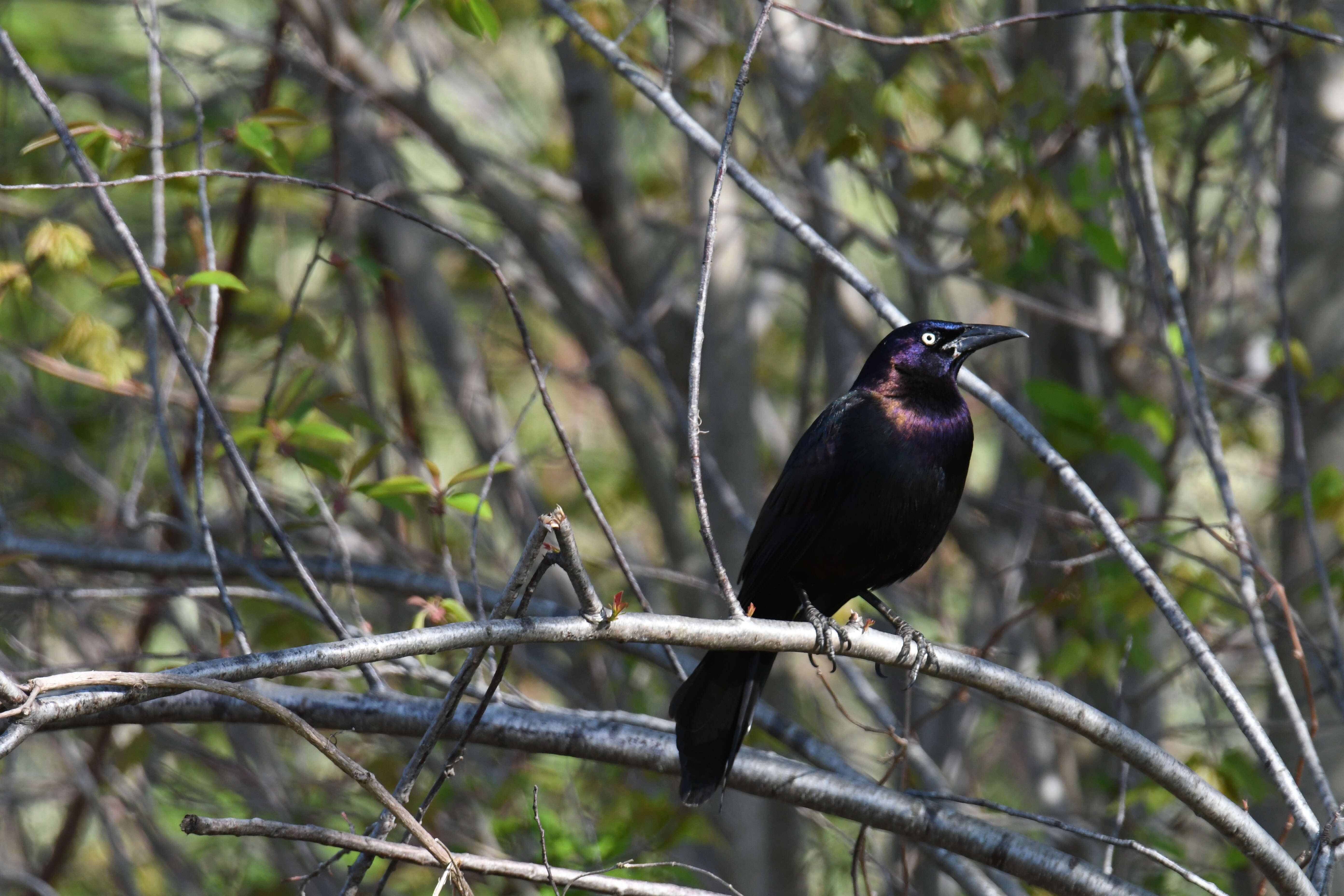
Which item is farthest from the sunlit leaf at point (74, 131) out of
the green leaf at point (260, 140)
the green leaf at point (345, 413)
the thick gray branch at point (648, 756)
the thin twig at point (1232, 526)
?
the thin twig at point (1232, 526)

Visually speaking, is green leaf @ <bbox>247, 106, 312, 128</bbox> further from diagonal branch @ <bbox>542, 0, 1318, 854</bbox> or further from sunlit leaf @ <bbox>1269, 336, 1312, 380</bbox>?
sunlit leaf @ <bbox>1269, 336, 1312, 380</bbox>

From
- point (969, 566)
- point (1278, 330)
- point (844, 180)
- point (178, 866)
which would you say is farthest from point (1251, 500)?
point (178, 866)

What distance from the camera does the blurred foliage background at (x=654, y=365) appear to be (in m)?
3.77

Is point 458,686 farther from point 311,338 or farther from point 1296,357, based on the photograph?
point 1296,357

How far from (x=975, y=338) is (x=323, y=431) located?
186 centimetres

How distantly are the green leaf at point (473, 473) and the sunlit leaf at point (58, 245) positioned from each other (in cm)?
134

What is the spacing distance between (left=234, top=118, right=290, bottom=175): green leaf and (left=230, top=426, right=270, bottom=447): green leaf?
0.71 meters

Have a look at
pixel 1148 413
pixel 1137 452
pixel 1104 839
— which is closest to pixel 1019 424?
pixel 1104 839

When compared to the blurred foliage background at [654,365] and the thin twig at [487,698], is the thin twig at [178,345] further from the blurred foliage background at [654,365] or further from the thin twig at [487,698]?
the thin twig at [487,698]

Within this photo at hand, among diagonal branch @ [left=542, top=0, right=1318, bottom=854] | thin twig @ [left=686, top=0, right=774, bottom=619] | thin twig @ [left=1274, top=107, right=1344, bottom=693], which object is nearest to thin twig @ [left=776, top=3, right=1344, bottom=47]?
diagonal branch @ [left=542, top=0, right=1318, bottom=854]

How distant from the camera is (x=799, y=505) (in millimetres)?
3279

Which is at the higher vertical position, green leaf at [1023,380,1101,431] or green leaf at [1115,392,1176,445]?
green leaf at [1115,392,1176,445]

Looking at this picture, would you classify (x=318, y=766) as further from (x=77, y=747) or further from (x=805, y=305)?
(x=805, y=305)

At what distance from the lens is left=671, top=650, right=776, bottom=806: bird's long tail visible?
2.80m
